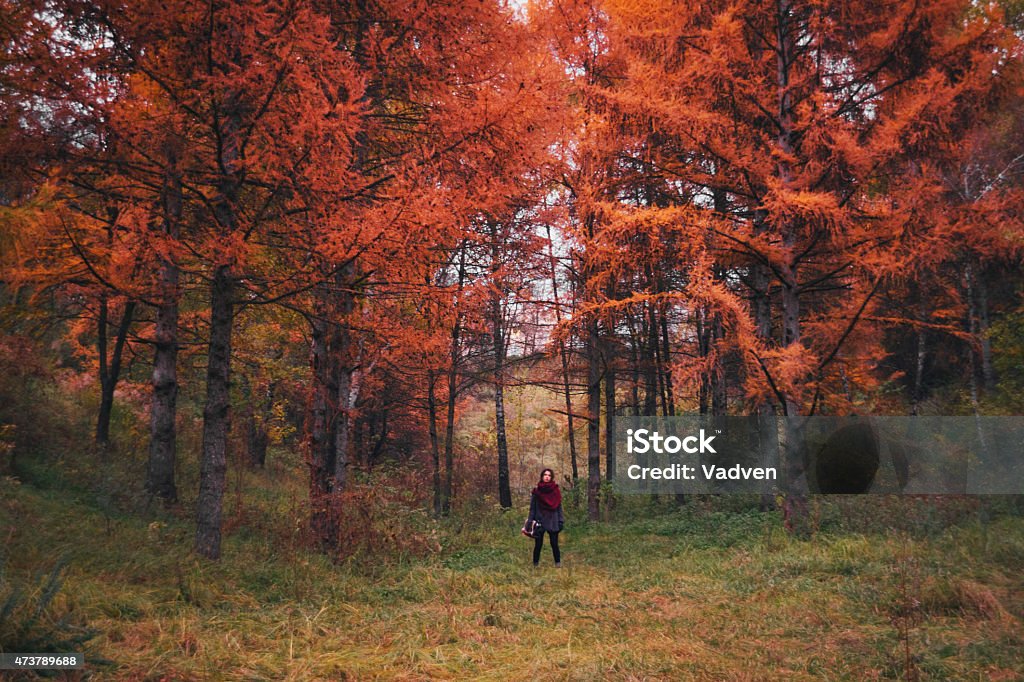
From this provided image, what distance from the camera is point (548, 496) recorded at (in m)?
10.9

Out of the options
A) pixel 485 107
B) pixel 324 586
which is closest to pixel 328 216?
pixel 485 107

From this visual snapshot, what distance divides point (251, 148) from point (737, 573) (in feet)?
27.8

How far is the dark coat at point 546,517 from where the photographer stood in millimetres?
10773

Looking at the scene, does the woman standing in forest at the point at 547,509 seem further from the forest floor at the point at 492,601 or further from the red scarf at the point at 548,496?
the forest floor at the point at 492,601

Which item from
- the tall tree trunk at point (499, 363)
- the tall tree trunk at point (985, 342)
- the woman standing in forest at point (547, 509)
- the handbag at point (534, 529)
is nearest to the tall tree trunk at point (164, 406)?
the handbag at point (534, 529)

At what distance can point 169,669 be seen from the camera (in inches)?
173

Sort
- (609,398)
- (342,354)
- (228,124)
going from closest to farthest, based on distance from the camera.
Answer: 1. (228,124)
2. (342,354)
3. (609,398)

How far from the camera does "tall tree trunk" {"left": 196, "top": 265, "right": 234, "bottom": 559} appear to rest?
7.66m

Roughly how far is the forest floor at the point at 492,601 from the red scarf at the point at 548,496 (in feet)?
3.13

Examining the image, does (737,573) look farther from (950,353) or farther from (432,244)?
(950,353)

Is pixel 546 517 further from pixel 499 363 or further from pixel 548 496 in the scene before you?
pixel 499 363

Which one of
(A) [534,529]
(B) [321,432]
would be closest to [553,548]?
(A) [534,529]

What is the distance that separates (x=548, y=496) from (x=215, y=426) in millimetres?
5485

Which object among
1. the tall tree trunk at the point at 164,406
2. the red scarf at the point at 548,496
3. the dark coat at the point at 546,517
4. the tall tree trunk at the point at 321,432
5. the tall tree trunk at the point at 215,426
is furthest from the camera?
the tall tree trunk at the point at 164,406
